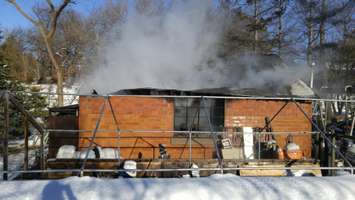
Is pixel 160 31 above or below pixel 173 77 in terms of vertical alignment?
above

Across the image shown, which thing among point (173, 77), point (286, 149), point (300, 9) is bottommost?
point (286, 149)

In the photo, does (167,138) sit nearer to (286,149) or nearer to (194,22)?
(286,149)

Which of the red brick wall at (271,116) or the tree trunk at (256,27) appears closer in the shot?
the red brick wall at (271,116)

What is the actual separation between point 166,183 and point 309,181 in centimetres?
186

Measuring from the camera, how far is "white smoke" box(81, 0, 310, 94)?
12562mm

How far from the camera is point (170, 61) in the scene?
13555 millimetres

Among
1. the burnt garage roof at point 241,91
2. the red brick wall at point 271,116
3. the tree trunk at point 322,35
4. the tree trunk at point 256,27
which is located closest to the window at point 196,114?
the red brick wall at point 271,116

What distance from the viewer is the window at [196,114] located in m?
11.0

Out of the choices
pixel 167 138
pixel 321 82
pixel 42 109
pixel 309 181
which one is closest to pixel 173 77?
pixel 167 138

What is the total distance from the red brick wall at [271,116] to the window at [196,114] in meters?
0.27

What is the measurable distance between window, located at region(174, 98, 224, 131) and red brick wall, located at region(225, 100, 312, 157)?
0.27 meters

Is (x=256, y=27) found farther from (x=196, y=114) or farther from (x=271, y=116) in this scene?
(x=196, y=114)

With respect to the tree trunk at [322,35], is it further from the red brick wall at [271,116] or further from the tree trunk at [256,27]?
the red brick wall at [271,116]

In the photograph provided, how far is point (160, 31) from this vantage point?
14.9 m
